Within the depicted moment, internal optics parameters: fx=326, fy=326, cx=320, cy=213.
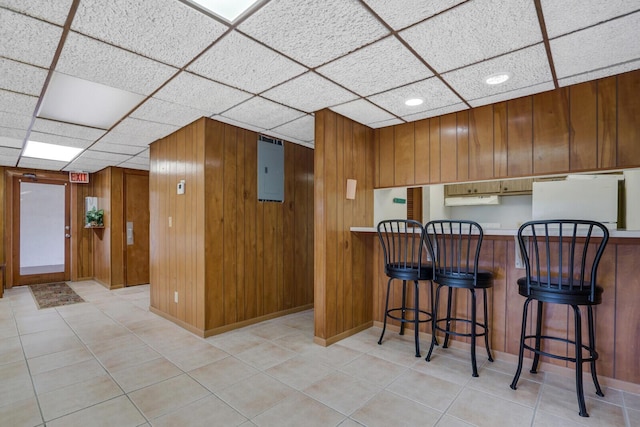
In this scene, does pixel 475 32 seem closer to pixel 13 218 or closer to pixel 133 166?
pixel 133 166

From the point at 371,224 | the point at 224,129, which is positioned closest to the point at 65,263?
the point at 224,129

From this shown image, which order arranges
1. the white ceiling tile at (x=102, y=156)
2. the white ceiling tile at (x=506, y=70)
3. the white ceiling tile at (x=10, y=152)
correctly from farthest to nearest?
the white ceiling tile at (x=102, y=156) → the white ceiling tile at (x=10, y=152) → the white ceiling tile at (x=506, y=70)

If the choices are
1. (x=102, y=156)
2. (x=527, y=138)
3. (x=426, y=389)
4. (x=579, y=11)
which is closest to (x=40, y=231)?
(x=102, y=156)

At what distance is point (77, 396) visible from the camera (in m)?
2.37

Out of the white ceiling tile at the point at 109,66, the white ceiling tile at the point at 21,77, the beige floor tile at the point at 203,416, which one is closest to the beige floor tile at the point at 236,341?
the beige floor tile at the point at 203,416

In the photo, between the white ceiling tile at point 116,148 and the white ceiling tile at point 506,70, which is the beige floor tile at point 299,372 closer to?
the white ceiling tile at point 506,70

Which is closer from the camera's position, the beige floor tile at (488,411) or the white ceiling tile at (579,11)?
the white ceiling tile at (579,11)

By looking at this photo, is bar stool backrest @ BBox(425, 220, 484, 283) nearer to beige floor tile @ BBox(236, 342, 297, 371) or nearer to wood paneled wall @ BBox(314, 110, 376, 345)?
wood paneled wall @ BBox(314, 110, 376, 345)

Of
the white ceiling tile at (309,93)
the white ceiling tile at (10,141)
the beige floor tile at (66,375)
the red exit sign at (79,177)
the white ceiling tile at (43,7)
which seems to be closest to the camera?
the white ceiling tile at (43,7)

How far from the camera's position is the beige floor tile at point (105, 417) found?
6.67ft

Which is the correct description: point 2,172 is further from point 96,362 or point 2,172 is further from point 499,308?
point 499,308

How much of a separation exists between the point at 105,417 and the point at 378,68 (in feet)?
10.0

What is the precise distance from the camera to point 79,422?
2053 mm

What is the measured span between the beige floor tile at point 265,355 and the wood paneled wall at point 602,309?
5.87 ft
